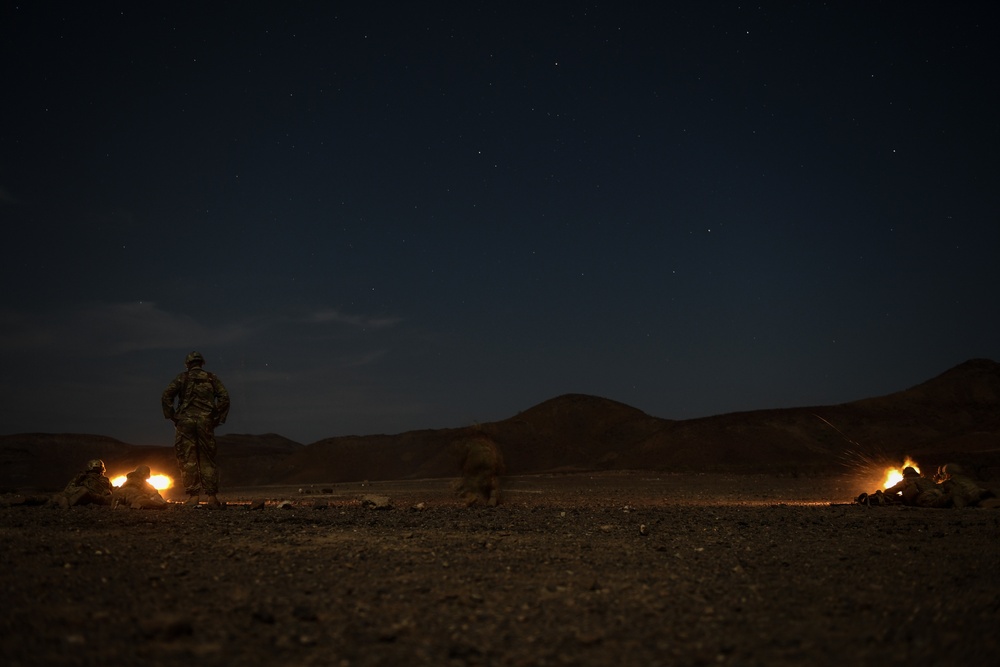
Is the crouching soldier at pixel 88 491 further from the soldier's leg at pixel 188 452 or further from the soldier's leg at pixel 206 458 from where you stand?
the soldier's leg at pixel 206 458

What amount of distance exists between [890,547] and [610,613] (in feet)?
19.2

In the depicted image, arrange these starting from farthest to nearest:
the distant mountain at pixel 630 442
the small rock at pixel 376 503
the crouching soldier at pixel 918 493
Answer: the distant mountain at pixel 630 442, the crouching soldier at pixel 918 493, the small rock at pixel 376 503

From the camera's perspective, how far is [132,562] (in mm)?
7348

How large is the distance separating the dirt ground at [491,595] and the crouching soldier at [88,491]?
14.5ft

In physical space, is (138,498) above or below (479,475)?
above

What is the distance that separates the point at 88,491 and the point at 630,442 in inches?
2321

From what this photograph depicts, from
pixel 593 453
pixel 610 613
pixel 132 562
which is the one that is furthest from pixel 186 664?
pixel 593 453

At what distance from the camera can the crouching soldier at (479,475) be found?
1798 centimetres

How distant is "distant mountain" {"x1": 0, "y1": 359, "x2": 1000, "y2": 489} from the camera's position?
58344 mm

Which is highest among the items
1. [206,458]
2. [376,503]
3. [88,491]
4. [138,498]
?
[206,458]

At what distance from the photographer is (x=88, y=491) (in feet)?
51.9

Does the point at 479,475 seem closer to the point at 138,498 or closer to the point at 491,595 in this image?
the point at 138,498

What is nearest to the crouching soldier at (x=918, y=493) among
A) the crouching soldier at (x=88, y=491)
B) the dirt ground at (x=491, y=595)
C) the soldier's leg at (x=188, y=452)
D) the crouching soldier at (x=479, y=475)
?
the dirt ground at (x=491, y=595)

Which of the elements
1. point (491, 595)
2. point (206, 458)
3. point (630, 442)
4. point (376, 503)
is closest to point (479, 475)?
point (376, 503)
